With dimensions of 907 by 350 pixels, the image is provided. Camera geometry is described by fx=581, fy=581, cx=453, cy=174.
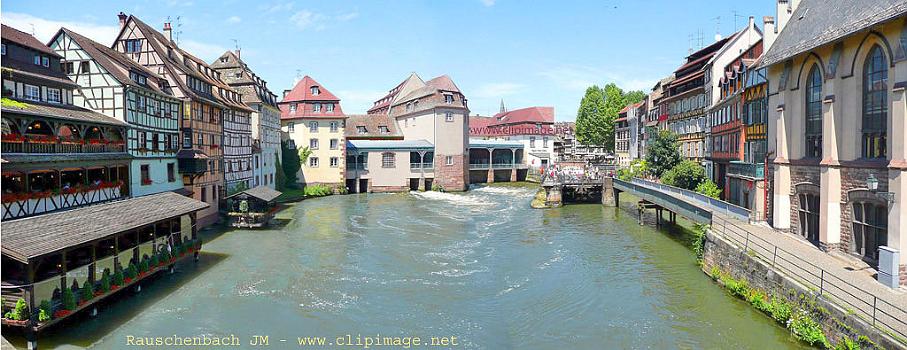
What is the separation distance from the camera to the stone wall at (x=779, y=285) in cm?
1268

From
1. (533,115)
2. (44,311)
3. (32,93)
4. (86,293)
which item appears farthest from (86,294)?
(533,115)

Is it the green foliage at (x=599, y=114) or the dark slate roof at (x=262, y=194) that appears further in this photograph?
the green foliage at (x=599, y=114)

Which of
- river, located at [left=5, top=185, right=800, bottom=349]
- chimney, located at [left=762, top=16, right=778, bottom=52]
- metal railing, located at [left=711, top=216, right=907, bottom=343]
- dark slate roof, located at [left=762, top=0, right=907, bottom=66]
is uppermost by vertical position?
chimney, located at [left=762, top=16, right=778, bottom=52]

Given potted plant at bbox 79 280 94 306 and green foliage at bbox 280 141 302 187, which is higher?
green foliage at bbox 280 141 302 187

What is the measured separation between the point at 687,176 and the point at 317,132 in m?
35.0

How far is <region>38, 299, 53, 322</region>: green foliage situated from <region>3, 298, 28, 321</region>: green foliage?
0.29 m

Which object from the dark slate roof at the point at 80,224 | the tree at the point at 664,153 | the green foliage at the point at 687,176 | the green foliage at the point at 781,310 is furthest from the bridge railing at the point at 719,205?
the dark slate roof at the point at 80,224

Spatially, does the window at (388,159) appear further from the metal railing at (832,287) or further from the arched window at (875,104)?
the arched window at (875,104)

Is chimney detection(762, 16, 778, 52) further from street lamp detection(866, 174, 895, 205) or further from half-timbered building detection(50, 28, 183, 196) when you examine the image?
half-timbered building detection(50, 28, 183, 196)

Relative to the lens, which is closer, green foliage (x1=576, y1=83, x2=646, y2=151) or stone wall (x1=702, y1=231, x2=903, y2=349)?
stone wall (x1=702, y1=231, x2=903, y2=349)

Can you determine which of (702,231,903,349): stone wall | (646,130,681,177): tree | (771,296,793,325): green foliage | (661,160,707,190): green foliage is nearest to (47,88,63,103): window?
(702,231,903,349): stone wall

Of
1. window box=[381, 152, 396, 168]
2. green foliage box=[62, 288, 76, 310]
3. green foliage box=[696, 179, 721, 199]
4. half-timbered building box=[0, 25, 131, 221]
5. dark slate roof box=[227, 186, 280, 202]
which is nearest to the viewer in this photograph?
green foliage box=[62, 288, 76, 310]

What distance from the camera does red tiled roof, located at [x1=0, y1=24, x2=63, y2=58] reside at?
22306mm

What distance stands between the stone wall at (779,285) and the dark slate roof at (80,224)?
19452 mm
